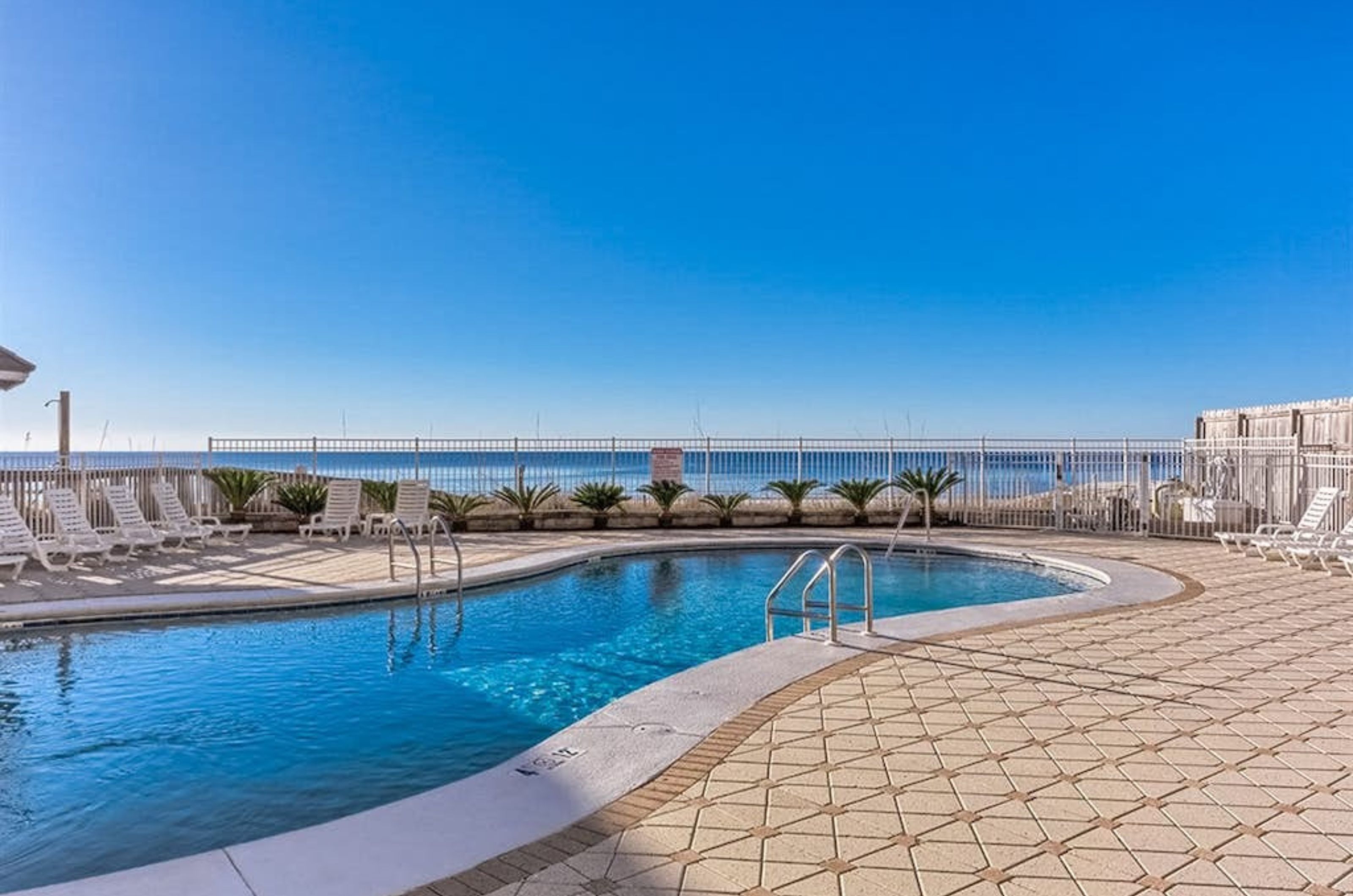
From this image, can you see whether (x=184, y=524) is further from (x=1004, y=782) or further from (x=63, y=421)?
(x=1004, y=782)

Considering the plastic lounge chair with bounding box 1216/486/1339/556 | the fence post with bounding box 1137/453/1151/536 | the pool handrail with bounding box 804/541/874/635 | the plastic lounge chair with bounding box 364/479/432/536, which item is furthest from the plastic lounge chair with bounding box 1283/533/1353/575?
the plastic lounge chair with bounding box 364/479/432/536

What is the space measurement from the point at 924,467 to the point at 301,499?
1145cm

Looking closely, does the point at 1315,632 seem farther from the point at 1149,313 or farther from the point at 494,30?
the point at 1149,313

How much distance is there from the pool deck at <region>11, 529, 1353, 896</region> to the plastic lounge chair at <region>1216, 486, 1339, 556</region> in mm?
4611

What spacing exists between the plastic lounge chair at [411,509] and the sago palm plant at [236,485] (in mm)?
2023

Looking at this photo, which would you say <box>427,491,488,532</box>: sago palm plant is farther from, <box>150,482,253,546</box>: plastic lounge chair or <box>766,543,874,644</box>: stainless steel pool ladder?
<box>766,543,874,644</box>: stainless steel pool ladder

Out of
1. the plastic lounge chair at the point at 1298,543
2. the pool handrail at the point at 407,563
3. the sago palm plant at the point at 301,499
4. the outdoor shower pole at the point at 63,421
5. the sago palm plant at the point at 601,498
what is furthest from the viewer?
the sago palm plant at the point at 601,498

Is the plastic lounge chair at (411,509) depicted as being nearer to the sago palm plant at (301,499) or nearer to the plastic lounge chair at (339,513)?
the plastic lounge chair at (339,513)

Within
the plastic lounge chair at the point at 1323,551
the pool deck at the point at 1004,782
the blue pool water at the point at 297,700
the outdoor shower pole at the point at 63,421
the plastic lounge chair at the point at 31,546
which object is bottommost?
the blue pool water at the point at 297,700

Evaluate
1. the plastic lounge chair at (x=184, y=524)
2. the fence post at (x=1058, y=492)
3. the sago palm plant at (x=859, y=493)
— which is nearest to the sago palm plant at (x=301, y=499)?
the plastic lounge chair at (x=184, y=524)

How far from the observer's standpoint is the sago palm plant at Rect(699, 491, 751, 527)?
49.9ft

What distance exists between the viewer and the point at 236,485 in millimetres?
13703

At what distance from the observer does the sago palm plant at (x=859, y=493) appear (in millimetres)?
15203

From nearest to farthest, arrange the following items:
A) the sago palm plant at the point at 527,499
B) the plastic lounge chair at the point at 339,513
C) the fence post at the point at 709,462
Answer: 1. the plastic lounge chair at the point at 339,513
2. the sago palm plant at the point at 527,499
3. the fence post at the point at 709,462
